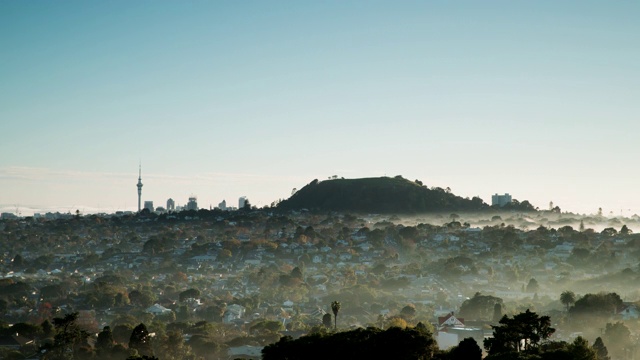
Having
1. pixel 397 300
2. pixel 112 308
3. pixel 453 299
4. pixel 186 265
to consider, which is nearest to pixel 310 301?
pixel 397 300

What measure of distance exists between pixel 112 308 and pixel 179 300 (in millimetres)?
A: 9585

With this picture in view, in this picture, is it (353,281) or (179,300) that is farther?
(353,281)

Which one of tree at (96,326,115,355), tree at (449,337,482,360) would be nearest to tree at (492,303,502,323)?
tree at (449,337,482,360)

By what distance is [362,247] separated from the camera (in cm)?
17488

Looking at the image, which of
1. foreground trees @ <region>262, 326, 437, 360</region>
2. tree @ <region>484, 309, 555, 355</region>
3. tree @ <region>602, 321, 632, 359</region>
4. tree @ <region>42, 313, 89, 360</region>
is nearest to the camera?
foreground trees @ <region>262, 326, 437, 360</region>

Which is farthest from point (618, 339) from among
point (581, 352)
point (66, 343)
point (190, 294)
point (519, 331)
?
point (190, 294)

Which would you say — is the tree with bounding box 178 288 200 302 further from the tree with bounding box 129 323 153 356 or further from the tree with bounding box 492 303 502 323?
the tree with bounding box 129 323 153 356

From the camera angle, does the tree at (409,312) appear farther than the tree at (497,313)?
Yes

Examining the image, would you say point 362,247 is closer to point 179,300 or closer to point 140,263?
point 140,263

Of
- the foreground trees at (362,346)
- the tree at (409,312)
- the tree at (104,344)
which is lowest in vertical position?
the tree at (409,312)

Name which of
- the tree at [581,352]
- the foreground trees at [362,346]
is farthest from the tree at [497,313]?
the tree at [581,352]

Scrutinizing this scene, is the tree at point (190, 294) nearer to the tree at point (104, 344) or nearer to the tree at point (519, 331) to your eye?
the tree at point (104, 344)

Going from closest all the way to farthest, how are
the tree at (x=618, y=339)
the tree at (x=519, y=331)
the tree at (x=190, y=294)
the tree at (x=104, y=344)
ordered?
the tree at (x=519, y=331), the tree at (x=104, y=344), the tree at (x=618, y=339), the tree at (x=190, y=294)

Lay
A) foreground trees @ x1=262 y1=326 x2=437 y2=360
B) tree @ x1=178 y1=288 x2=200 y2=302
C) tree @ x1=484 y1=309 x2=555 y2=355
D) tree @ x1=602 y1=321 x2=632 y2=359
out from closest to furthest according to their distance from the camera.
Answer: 1. foreground trees @ x1=262 y1=326 x2=437 y2=360
2. tree @ x1=484 y1=309 x2=555 y2=355
3. tree @ x1=602 y1=321 x2=632 y2=359
4. tree @ x1=178 y1=288 x2=200 y2=302
